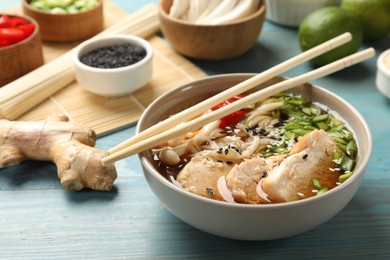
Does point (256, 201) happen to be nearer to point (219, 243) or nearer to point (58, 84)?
point (219, 243)

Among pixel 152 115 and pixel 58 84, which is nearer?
pixel 152 115


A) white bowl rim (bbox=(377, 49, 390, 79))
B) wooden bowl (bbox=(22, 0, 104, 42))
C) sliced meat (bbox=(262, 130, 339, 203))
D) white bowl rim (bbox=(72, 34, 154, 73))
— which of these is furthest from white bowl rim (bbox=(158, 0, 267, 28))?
sliced meat (bbox=(262, 130, 339, 203))

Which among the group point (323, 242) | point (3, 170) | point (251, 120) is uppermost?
point (251, 120)

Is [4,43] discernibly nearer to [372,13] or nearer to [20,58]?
[20,58]

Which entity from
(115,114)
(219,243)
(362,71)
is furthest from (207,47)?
(219,243)

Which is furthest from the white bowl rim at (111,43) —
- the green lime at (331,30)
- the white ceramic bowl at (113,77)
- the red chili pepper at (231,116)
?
the green lime at (331,30)

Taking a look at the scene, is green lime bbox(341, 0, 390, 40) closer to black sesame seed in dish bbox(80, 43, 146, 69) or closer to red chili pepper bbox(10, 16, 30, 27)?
black sesame seed in dish bbox(80, 43, 146, 69)

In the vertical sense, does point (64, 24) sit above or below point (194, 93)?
below

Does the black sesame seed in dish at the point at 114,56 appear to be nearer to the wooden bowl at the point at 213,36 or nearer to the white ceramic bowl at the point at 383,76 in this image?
the wooden bowl at the point at 213,36
